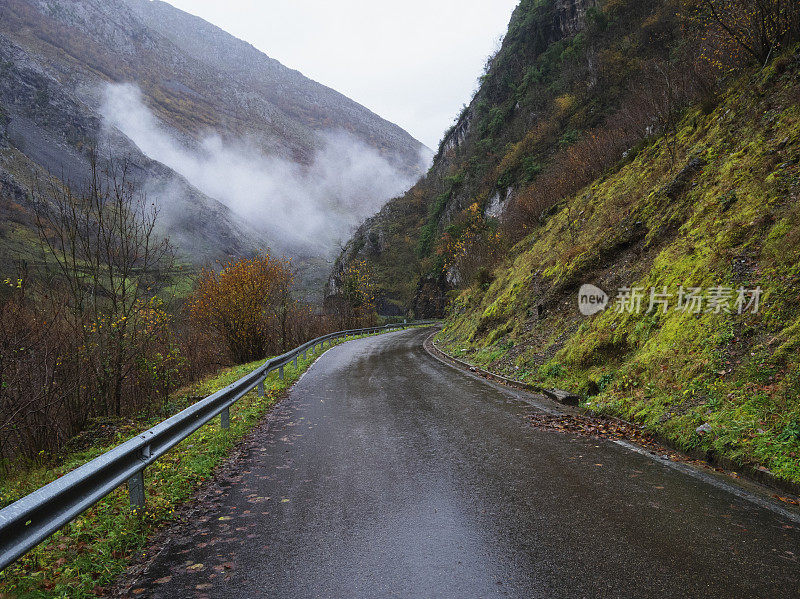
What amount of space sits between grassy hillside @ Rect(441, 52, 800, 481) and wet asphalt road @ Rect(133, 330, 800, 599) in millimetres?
1529

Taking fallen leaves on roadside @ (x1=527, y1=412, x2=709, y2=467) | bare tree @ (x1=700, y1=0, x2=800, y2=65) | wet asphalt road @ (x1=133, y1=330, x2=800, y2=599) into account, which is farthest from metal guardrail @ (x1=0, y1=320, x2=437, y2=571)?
bare tree @ (x1=700, y1=0, x2=800, y2=65)

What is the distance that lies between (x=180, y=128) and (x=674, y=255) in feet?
595

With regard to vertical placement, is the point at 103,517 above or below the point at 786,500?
above

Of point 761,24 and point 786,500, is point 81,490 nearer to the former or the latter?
point 786,500

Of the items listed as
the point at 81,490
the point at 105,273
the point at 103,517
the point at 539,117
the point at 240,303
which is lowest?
the point at 103,517

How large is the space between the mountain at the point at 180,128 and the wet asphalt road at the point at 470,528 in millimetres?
79065

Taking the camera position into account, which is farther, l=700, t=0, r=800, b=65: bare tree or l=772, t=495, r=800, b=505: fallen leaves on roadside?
l=700, t=0, r=800, b=65: bare tree

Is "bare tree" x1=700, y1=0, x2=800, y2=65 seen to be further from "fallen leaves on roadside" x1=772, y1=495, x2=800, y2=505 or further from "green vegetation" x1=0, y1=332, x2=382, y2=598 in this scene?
"green vegetation" x1=0, y1=332, x2=382, y2=598

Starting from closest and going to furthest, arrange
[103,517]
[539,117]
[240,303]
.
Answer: [103,517], [240,303], [539,117]

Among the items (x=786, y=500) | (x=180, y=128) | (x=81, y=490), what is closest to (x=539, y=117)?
(x=786, y=500)

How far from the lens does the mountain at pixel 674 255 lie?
19.1ft

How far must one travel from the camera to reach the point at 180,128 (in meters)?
156

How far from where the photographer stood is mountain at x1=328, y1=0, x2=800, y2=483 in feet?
19.1

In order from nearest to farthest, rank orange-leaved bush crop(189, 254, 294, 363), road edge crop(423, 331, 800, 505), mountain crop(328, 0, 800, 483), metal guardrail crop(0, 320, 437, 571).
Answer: metal guardrail crop(0, 320, 437, 571) → road edge crop(423, 331, 800, 505) → mountain crop(328, 0, 800, 483) → orange-leaved bush crop(189, 254, 294, 363)
